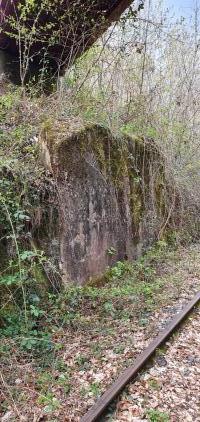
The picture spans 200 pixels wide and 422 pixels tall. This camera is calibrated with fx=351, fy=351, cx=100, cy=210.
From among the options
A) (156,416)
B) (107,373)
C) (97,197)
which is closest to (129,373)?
(107,373)

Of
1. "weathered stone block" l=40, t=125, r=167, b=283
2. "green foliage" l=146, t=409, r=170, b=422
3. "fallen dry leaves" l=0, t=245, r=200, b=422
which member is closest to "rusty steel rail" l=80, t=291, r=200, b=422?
"fallen dry leaves" l=0, t=245, r=200, b=422

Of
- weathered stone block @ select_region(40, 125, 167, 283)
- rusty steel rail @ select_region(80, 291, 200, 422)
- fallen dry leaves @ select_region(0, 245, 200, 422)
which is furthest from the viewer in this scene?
weathered stone block @ select_region(40, 125, 167, 283)

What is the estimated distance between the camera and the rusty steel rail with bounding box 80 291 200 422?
119 inches

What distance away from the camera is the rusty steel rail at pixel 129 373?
303cm

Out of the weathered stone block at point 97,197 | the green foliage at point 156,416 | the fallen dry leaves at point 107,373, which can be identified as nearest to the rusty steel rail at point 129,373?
the fallen dry leaves at point 107,373

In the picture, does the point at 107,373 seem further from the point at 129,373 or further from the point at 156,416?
the point at 156,416

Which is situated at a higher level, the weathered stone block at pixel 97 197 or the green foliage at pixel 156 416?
the weathered stone block at pixel 97 197

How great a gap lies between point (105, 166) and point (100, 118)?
40.3 inches

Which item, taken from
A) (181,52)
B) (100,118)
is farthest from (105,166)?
(181,52)

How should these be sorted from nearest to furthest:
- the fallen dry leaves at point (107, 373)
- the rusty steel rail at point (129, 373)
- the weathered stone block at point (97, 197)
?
1. the rusty steel rail at point (129, 373)
2. the fallen dry leaves at point (107, 373)
3. the weathered stone block at point (97, 197)

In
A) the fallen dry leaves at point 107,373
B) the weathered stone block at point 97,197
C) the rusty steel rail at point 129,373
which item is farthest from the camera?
the weathered stone block at point 97,197

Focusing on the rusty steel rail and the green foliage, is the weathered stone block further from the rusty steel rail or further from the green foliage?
the green foliage

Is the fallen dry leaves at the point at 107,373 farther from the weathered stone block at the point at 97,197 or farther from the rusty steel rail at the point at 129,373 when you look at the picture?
the weathered stone block at the point at 97,197

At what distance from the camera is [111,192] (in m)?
6.61
